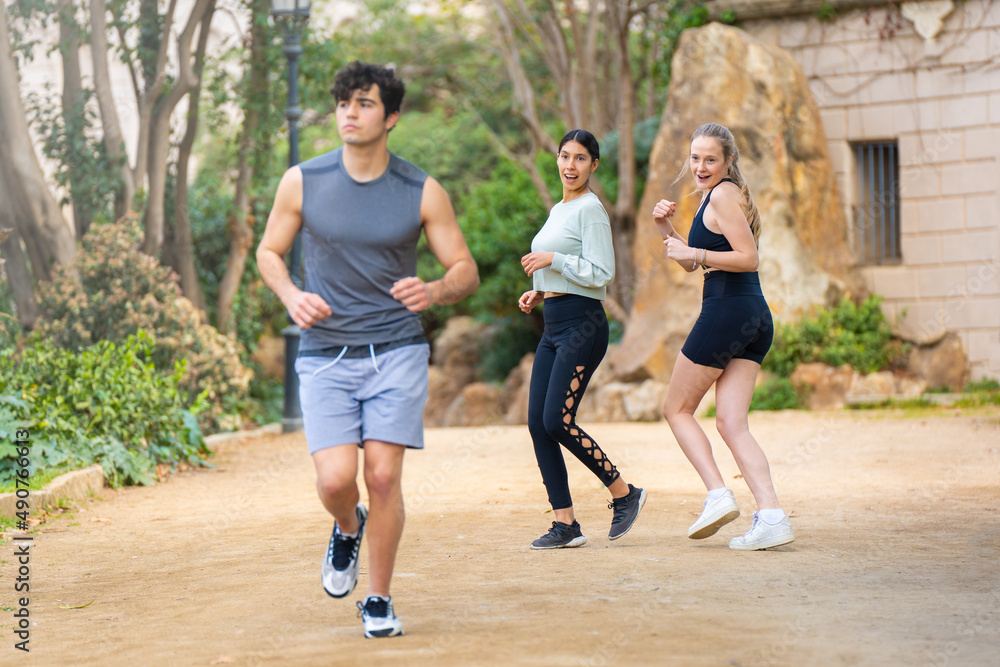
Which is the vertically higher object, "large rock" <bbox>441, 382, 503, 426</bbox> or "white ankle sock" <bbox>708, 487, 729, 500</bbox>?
"white ankle sock" <bbox>708, 487, 729, 500</bbox>

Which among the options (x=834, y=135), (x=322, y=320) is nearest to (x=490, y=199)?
(x=834, y=135)

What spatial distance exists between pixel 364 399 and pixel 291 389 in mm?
9102

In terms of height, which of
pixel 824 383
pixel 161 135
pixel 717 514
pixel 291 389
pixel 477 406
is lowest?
pixel 477 406

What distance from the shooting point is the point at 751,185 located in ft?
44.4

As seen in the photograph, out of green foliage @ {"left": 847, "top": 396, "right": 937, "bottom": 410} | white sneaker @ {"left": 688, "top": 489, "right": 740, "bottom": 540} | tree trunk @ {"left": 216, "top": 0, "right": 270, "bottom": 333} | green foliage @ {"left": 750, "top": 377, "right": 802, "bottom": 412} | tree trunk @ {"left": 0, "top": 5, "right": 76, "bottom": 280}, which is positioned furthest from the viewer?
tree trunk @ {"left": 216, "top": 0, "right": 270, "bottom": 333}

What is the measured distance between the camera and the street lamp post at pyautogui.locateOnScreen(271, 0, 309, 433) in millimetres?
12070

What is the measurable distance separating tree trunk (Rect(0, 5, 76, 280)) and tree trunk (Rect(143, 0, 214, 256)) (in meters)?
1.22

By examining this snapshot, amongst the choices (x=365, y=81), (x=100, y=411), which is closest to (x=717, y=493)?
(x=365, y=81)

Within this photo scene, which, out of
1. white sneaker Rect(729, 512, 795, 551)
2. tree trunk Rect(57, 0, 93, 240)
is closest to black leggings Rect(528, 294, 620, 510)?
white sneaker Rect(729, 512, 795, 551)

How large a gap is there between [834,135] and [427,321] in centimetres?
1127

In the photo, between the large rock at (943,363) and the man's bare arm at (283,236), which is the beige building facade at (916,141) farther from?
the man's bare arm at (283,236)

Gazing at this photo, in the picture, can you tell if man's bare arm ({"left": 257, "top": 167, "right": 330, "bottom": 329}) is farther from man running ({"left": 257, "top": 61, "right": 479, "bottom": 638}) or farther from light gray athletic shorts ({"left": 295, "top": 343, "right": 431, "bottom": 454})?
light gray athletic shorts ({"left": 295, "top": 343, "right": 431, "bottom": 454})

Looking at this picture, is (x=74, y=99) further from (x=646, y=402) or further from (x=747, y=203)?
(x=747, y=203)

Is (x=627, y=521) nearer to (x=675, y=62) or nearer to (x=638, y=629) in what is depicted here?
(x=638, y=629)
